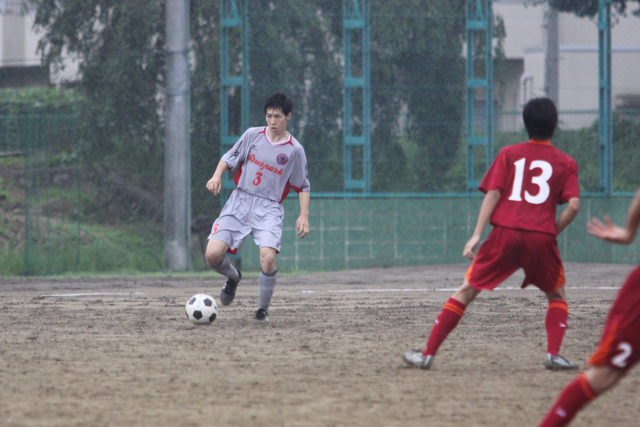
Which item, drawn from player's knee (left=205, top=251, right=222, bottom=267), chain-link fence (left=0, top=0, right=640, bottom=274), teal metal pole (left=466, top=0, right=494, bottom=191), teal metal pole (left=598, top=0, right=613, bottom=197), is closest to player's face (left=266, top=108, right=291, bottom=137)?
player's knee (left=205, top=251, right=222, bottom=267)

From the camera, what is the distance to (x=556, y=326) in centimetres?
458

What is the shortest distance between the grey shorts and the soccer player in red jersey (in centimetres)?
390

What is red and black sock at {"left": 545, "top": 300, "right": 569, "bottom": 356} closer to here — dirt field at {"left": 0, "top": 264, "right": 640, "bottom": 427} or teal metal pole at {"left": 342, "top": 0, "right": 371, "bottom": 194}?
dirt field at {"left": 0, "top": 264, "right": 640, "bottom": 427}

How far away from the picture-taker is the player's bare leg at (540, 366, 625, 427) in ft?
9.37

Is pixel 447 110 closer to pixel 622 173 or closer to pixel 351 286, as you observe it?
pixel 622 173

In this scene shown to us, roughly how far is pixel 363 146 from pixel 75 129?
4.71 meters

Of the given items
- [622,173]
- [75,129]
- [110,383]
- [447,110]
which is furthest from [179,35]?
[110,383]

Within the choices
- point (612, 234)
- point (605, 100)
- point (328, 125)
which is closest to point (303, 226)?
point (612, 234)

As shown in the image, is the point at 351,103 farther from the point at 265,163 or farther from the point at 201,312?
the point at 201,312

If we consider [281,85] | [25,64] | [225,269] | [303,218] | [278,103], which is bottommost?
[225,269]

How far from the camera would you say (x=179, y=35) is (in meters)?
12.3

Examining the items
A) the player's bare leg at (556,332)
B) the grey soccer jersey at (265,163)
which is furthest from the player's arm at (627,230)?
the grey soccer jersey at (265,163)

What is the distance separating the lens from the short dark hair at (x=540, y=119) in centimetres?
443

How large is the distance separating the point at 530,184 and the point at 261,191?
2915 millimetres
